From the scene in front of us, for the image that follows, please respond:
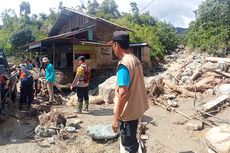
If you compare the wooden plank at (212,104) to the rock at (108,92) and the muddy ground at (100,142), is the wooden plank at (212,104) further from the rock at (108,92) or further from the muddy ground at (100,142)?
the rock at (108,92)

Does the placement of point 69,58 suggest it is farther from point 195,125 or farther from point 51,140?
point 195,125

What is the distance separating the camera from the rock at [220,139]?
545 cm

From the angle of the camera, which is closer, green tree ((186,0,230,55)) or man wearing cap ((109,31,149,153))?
man wearing cap ((109,31,149,153))

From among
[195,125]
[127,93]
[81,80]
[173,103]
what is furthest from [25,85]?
[127,93]

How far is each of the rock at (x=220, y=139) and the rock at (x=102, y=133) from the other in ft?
6.44

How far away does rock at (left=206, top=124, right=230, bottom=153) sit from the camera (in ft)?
17.9

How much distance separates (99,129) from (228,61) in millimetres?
9569

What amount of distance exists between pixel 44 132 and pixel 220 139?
3891mm

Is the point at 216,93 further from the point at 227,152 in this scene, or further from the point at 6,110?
the point at 6,110

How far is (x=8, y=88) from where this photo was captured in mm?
Result: 8070

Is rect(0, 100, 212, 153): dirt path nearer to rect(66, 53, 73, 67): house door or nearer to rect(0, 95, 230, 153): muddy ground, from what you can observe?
rect(0, 95, 230, 153): muddy ground

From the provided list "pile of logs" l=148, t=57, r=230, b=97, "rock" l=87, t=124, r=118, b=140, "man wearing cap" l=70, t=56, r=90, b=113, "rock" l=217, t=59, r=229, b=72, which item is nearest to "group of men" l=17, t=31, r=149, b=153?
"rock" l=87, t=124, r=118, b=140

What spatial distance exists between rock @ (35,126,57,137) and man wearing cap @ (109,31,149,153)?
331 cm

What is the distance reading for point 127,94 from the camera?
3801 millimetres
